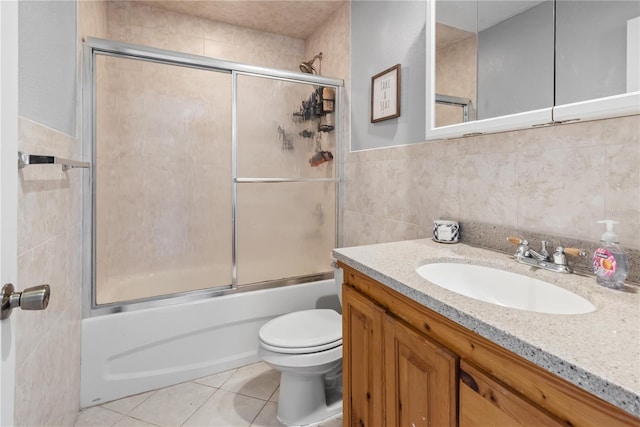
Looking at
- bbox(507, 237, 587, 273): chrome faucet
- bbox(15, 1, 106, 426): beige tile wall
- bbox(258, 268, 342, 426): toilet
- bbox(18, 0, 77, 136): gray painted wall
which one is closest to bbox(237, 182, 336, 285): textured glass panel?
bbox(258, 268, 342, 426): toilet

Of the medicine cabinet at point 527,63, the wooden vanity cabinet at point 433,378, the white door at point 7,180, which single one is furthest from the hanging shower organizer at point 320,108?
the white door at point 7,180

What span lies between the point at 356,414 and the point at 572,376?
0.80 metres

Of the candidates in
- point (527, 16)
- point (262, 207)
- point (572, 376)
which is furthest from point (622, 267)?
point (262, 207)

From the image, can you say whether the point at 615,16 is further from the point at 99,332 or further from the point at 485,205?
the point at 99,332

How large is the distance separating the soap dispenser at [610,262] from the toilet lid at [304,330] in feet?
3.31

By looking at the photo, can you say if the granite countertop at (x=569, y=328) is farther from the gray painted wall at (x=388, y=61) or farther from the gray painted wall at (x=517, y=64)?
the gray painted wall at (x=388, y=61)

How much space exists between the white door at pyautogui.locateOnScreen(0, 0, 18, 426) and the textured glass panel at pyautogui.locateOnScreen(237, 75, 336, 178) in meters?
1.46

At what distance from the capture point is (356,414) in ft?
3.47

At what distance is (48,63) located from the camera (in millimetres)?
1090

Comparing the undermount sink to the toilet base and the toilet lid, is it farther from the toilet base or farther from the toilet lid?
the toilet base

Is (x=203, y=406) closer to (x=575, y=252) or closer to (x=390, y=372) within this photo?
(x=390, y=372)

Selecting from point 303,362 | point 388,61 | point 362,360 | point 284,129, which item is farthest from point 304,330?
point 388,61

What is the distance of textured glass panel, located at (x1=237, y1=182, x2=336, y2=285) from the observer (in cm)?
200

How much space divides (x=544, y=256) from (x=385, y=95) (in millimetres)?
1184
